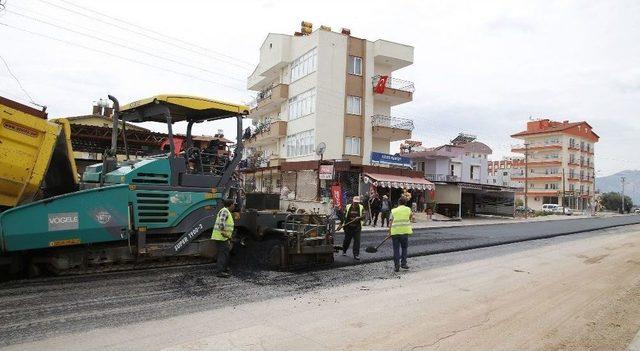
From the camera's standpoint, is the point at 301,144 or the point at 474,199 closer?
the point at 301,144

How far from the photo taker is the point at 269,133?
3584cm

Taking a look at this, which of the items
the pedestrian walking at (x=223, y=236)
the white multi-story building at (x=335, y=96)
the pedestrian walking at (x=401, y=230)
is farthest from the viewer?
the white multi-story building at (x=335, y=96)

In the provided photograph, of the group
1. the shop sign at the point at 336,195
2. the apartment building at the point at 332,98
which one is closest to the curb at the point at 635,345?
the shop sign at the point at 336,195

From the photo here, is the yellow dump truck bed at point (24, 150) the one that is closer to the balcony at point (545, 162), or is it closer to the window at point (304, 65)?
the window at point (304, 65)

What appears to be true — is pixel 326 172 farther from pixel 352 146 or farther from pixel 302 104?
pixel 302 104

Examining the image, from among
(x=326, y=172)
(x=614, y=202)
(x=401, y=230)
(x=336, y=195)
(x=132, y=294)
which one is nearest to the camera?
(x=132, y=294)

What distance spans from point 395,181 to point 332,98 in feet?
24.7

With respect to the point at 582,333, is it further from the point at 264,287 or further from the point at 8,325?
the point at 8,325

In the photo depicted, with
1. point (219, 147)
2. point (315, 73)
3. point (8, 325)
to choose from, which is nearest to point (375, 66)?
point (315, 73)

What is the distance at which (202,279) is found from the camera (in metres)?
7.29

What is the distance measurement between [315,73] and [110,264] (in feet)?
81.2

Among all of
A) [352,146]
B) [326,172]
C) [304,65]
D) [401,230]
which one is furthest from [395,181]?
[401,230]

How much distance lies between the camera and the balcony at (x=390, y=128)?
3219 centimetres

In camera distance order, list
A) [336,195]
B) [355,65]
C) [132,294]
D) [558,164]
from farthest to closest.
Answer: [558,164] → [355,65] → [336,195] → [132,294]
